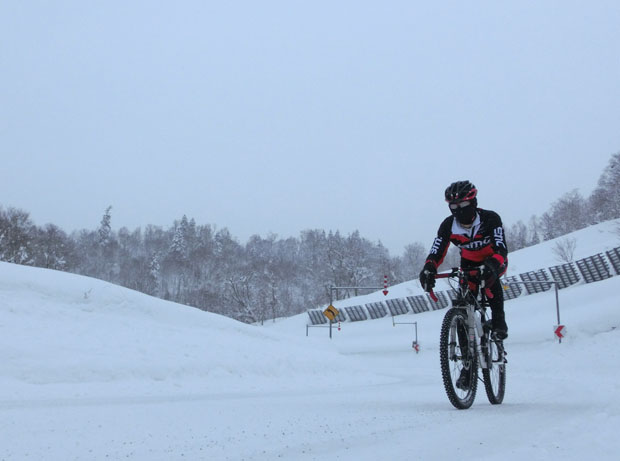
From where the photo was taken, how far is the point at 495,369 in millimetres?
5512

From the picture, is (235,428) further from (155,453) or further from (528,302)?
(528,302)

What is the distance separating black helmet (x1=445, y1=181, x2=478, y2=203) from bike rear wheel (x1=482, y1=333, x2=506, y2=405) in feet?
5.04

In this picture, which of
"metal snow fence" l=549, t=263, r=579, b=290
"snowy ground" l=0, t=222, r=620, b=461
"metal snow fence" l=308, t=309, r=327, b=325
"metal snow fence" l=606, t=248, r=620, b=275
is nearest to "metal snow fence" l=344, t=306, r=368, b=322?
"metal snow fence" l=308, t=309, r=327, b=325

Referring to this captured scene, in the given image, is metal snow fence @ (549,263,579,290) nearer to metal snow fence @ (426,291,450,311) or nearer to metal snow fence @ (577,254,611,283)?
metal snow fence @ (577,254,611,283)

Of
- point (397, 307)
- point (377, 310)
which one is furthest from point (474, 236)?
point (377, 310)

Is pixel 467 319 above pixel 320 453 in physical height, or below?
above

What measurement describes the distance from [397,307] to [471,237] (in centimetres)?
3663

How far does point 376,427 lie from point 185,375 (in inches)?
238

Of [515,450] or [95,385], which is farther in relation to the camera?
[95,385]

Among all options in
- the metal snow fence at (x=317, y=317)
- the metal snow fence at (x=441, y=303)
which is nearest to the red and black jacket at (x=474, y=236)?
the metal snow fence at (x=441, y=303)

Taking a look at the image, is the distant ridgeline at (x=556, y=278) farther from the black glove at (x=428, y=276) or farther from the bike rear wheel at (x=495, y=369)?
the black glove at (x=428, y=276)

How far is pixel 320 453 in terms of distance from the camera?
2746 millimetres

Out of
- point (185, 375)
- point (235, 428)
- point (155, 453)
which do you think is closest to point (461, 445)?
point (235, 428)

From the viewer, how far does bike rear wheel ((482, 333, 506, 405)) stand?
5156 mm
